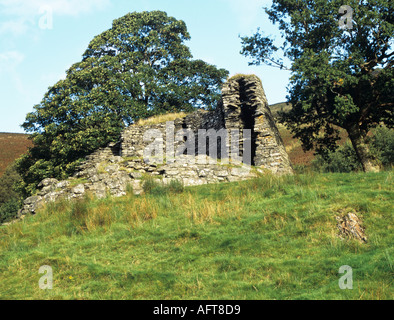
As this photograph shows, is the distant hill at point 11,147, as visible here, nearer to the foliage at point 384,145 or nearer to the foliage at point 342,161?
the foliage at point 342,161

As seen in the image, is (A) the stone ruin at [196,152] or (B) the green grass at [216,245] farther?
(A) the stone ruin at [196,152]

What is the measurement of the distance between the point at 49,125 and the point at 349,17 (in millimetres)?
22543

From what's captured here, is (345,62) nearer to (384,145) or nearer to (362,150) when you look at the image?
(362,150)

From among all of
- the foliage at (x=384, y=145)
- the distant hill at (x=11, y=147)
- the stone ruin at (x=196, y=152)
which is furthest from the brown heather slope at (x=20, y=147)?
the stone ruin at (x=196, y=152)

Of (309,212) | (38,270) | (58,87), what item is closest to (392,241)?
(309,212)

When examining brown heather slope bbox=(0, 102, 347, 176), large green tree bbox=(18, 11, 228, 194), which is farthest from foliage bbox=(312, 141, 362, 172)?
large green tree bbox=(18, 11, 228, 194)

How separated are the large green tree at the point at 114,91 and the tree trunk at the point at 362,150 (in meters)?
16.4

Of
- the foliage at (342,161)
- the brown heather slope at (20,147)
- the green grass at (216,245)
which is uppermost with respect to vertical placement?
the brown heather slope at (20,147)

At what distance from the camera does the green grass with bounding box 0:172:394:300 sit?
7305 millimetres

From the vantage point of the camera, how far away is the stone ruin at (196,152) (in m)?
17.0

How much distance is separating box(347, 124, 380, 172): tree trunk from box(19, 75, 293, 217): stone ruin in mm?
4192

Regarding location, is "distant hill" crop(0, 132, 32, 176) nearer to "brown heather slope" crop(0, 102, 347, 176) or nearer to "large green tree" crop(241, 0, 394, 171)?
"brown heather slope" crop(0, 102, 347, 176)

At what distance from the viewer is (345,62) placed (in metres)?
19.6

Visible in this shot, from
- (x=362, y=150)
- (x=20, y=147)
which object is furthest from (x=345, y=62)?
(x=20, y=147)
